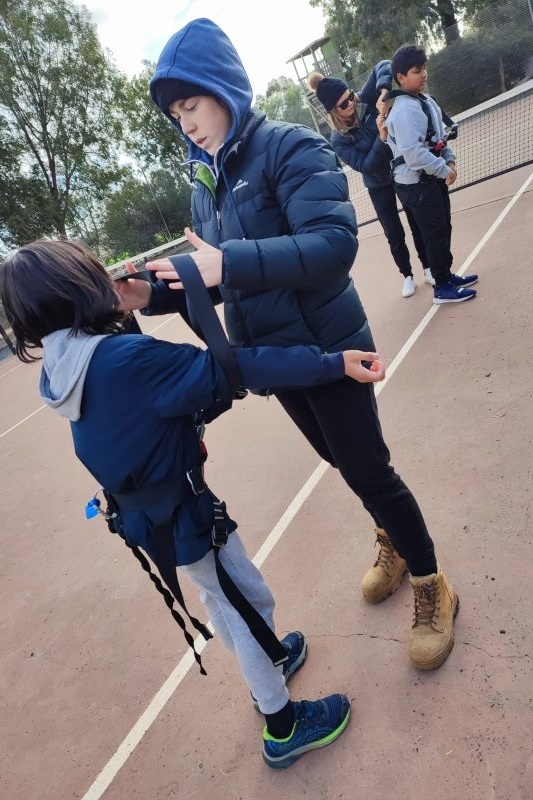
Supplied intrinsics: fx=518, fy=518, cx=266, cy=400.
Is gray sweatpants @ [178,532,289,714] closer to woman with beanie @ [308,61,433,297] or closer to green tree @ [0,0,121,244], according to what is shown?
woman with beanie @ [308,61,433,297]

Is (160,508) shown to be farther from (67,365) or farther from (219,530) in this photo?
(67,365)

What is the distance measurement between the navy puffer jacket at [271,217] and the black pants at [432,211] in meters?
3.12

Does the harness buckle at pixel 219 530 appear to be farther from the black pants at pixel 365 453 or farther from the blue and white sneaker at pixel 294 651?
the blue and white sneaker at pixel 294 651

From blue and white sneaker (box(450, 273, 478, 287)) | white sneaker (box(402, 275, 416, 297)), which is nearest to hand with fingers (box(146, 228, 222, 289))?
blue and white sneaker (box(450, 273, 478, 287))

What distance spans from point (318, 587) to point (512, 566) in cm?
89

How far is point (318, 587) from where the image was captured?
8.38 feet

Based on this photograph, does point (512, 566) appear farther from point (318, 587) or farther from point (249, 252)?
point (249, 252)

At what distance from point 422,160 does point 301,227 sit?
3.22 m

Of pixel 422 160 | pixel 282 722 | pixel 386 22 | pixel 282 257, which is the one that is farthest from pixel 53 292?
pixel 386 22

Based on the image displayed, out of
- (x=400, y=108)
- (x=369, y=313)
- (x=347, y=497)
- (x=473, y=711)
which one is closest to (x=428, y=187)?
(x=400, y=108)

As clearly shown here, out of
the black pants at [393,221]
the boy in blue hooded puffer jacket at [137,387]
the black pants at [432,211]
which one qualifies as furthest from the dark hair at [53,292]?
the black pants at [393,221]

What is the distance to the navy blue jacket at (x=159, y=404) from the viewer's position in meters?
1.37

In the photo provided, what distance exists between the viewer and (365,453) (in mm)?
1763

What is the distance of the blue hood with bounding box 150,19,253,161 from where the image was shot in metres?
1.50
